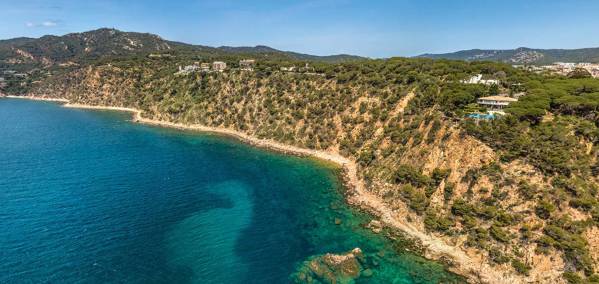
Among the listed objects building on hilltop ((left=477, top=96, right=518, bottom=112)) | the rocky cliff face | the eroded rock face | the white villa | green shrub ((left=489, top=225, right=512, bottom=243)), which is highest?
the white villa

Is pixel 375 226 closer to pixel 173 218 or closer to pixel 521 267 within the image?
pixel 521 267

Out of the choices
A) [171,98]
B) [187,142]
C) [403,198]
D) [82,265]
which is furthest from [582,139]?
[171,98]

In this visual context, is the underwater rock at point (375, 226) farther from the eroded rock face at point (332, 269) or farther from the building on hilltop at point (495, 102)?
the building on hilltop at point (495, 102)

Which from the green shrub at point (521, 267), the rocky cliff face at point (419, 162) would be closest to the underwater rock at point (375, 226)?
the rocky cliff face at point (419, 162)

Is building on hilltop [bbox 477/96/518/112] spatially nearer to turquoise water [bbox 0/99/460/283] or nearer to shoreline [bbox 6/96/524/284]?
shoreline [bbox 6/96/524/284]

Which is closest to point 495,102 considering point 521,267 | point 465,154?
point 465,154

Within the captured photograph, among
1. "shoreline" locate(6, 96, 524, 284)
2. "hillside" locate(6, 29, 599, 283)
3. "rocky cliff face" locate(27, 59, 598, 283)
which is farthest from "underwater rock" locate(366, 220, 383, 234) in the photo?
"rocky cliff face" locate(27, 59, 598, 283)
